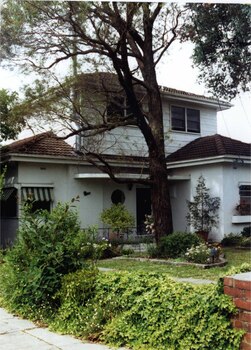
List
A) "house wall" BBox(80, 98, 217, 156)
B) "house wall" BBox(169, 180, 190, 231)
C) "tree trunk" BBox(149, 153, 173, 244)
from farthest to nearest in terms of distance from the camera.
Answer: "house wall" BBox(169, 180, 190, 231) → "house wall" BBox(80, 98, 217, 156) → "tree trunk" BBox(149, 153, 173, 244)

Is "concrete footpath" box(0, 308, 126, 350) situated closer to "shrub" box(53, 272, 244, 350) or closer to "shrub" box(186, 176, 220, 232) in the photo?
"shrub" box(53, 272, 244, 350)

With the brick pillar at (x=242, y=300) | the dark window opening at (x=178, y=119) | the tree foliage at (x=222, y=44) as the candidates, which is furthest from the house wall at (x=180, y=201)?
the brick pillar at (x=242, y=300)

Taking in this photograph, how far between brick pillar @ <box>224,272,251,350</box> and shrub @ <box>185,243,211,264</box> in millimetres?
5858

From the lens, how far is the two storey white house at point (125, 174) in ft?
44.7

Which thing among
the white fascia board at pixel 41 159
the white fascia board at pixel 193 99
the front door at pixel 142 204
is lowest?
the front door at pixel 142 204

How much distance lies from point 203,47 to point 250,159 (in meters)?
6.45

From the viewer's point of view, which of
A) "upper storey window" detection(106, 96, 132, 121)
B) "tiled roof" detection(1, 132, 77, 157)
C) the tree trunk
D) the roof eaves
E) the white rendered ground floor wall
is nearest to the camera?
the tree trunk

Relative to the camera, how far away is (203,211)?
14.7 meters

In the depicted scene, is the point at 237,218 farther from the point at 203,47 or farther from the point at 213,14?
the point at 213,14

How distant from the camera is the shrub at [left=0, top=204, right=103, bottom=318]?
558 cm

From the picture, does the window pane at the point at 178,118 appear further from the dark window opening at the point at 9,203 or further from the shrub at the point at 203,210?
the dark window opening at the point at 9,203

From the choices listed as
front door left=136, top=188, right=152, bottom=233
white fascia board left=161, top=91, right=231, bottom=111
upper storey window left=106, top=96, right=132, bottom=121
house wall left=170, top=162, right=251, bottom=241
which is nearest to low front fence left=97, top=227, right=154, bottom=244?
front door left=136, top=188, right=152, bottom=233

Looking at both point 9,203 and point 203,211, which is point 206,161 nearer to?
point 203,211

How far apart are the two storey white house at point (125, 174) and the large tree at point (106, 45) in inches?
43.4
